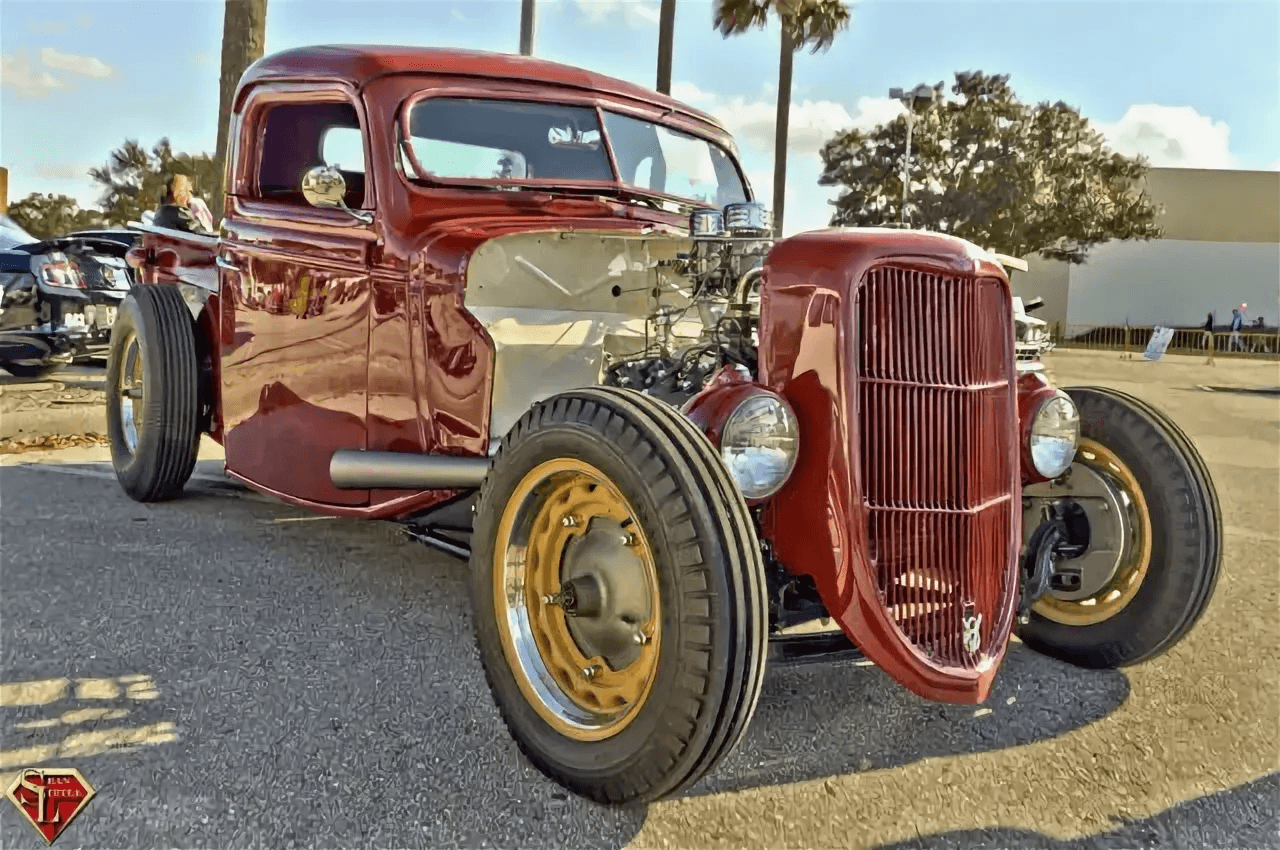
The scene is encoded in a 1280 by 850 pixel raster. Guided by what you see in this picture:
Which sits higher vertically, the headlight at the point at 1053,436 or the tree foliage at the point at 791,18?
the tree foliage at the point at 791,18

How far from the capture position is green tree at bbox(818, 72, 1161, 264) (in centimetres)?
3256

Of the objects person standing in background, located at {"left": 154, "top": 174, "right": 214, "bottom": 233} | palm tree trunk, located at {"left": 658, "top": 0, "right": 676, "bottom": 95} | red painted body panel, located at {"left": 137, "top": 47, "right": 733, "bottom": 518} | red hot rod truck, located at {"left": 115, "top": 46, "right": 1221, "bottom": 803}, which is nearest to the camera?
red hot rod truck, located at {"left": 115, "top": 46, "right": 1221, "bottom": 803}

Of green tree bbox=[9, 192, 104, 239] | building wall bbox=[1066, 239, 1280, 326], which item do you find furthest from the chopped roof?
green tree bbox=[9, 192, 104, 239]

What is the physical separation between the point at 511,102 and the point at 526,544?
200 cm

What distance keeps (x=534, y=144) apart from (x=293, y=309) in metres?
1.10

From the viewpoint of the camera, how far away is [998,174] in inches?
1280

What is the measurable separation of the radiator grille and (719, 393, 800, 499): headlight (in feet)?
0.64

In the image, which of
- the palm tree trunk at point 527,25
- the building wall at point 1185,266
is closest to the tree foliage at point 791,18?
the palm tree trunk at point 527,25

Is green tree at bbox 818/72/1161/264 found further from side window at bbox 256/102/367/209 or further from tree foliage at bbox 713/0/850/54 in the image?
side window at bbox 256/102/367/209

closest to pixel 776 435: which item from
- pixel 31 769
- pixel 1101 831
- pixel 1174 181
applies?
pixel 1101 831

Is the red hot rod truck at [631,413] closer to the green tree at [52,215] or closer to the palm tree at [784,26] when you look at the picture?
the palm tree at [784,26]

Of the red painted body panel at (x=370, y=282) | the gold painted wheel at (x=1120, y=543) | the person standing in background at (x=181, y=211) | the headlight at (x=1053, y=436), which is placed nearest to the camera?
the headlight at (x=1053, y=436)

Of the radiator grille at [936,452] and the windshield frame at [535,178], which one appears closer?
the radiator grille at [936,452]

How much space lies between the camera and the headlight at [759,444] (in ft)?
8.03
